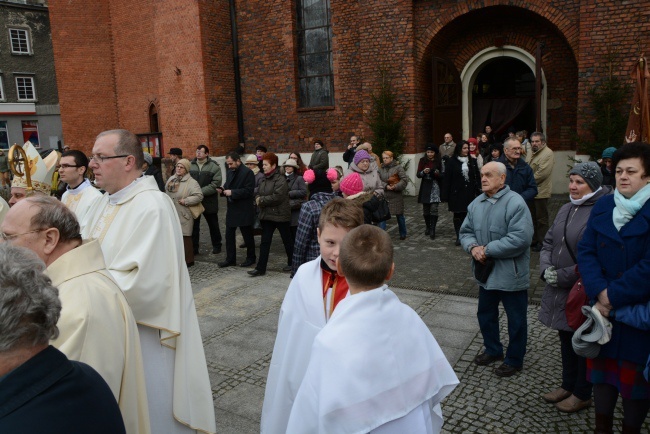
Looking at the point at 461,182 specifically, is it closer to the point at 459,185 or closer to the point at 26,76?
the point at 459,185

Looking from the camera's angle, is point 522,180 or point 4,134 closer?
point 522,180

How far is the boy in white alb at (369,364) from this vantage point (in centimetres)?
197

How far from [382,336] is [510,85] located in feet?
49.9

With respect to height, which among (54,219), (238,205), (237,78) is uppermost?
(237,78)

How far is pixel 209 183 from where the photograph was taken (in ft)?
31.3

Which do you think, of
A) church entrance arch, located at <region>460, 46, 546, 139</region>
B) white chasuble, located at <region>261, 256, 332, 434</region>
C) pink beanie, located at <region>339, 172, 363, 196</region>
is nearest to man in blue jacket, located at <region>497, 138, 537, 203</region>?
pink beanie, located at <region>339, 172, 363, 196</region>

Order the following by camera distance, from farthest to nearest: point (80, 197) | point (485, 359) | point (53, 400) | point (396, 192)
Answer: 1. point (396, 192)
2. point (80, 197)
3. point (485, 359)
4. point (53, 400)

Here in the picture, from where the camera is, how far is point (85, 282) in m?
2.13

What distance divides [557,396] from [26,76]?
37.3m

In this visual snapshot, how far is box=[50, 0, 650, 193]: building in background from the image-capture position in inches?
489

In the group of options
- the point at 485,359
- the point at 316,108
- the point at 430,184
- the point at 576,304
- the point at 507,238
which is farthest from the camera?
the point at 316,108

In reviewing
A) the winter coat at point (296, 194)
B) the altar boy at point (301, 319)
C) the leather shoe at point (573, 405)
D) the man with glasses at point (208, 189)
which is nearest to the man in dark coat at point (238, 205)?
the winter coat at point (296, 194)

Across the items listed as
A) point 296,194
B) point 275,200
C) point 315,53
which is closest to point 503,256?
point 275,200

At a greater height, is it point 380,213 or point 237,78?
point 237,78
